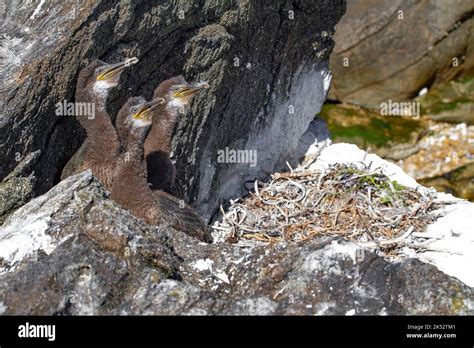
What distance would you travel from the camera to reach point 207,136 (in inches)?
349

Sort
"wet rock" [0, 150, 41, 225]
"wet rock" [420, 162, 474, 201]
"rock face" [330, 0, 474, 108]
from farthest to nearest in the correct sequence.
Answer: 1. "rock face" [330, 0, 474, 108]
2. "wet rock" [420, 162, 474, 201]
3. "wet rock" [0, 150, 41, 225]

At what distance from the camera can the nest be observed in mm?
8156

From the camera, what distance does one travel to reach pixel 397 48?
1712cm

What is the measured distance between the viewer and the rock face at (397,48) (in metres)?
16.8

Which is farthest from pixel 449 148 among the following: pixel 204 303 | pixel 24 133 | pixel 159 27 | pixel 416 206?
pixel 204 303

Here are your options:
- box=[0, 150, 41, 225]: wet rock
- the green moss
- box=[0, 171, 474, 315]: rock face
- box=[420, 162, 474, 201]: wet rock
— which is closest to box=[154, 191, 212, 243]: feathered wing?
box=[0, 150, 41, 225]: wet rock

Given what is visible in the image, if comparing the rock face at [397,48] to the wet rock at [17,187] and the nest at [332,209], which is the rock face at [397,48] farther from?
the wet rock at [17,187]

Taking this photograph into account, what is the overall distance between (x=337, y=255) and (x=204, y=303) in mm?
814

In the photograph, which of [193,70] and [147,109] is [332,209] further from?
[147,109]

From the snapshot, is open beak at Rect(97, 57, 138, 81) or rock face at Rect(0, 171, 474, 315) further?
open beak at Rect(97, 57, 138, 81)

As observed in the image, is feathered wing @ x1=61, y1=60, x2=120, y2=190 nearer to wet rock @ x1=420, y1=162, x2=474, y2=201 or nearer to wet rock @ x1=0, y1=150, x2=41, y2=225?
wet rock @ x1=0, y1=150, x2=41, y2=225

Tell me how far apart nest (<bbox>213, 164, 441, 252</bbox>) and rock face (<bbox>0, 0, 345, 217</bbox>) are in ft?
1.76

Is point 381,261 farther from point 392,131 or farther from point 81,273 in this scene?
point 392,131

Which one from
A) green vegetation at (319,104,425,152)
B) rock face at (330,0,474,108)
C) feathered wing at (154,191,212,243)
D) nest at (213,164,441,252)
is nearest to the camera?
feathered wing at (154,191,212,243)
